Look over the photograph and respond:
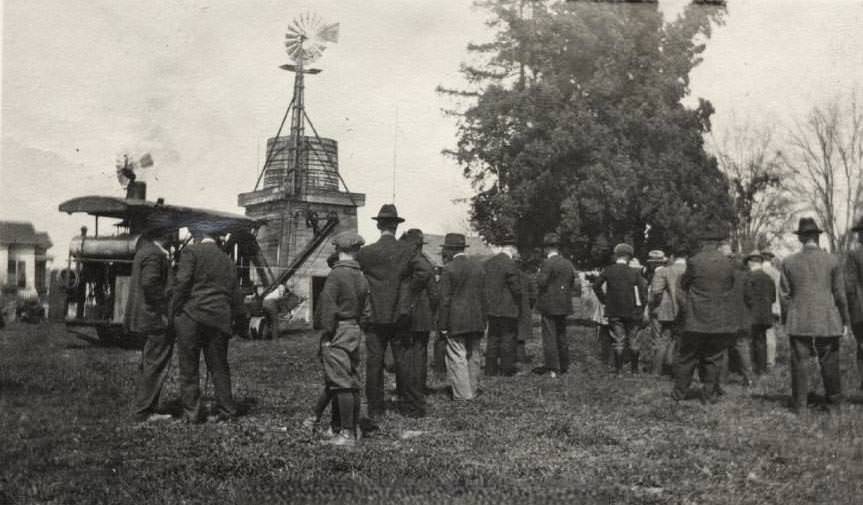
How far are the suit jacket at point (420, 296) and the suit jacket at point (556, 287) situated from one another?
3169 mm

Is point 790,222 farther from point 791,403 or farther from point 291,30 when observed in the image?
point 791,403

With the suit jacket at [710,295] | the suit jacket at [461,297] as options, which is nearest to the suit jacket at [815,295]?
the suit jacket at [710,295]

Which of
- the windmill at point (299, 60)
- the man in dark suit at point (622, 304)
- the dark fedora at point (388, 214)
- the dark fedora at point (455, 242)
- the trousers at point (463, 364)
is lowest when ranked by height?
the trousers at point (463, 364)

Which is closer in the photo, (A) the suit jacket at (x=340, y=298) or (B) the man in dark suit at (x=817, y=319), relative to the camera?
(A) the suit jacket at (x=340, y=298)

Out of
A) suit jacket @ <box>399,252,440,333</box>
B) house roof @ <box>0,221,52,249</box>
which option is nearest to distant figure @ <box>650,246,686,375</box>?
suit jacket @ <box>399,252,440,333</box>

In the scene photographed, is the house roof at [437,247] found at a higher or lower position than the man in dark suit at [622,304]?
higher

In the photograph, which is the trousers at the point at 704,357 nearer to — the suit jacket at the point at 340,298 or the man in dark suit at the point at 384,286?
the man in dark suit at the point at 384,286

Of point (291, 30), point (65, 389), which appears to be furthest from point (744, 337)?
point (291, 30)

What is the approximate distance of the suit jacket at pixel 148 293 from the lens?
27.2 ft

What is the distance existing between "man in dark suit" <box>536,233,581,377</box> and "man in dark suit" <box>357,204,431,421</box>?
411 centimetres

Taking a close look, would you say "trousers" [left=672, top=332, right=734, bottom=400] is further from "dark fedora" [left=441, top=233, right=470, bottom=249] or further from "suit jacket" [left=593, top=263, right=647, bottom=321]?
"dark fedora" [left=441, top=233, right=470, bottom=249]

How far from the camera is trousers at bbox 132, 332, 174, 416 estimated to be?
8.11 metres

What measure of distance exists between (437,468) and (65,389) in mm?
6015

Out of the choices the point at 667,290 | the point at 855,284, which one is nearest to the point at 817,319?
the point at 855,284
